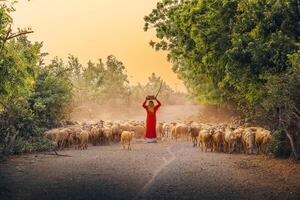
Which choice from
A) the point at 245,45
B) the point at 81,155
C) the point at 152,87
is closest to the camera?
the point at 245,45

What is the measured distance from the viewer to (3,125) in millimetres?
18719

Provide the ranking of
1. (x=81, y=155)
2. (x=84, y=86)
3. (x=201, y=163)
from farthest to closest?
(x=84, y=86), (x=81, y=155), (x=201, y=163)

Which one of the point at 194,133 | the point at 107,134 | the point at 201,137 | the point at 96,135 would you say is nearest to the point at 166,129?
the point at 194,133

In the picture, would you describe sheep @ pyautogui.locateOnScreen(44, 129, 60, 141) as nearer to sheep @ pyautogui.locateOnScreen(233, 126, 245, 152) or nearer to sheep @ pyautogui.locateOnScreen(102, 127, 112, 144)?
sheep @ pyautogui.locateOnScreen(102, 127, 112, 144)

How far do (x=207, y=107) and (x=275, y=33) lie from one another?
34.8 metres

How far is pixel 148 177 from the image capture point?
1280cm

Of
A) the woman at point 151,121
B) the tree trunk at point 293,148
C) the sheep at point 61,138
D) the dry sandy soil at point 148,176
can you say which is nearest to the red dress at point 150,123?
the woman at point 151,121

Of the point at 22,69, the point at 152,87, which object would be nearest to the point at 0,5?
the point at 22,69

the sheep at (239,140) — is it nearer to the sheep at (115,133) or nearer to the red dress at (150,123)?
the red dress at (150,123)

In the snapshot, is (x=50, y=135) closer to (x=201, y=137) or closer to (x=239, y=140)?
(x=201, y=137)

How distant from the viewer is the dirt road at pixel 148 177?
418 inches

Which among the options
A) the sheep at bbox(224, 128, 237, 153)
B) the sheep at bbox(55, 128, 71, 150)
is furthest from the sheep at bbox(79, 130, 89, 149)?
the sheep at bbox(224, 128, 237, 153)

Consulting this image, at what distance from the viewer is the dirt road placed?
1062 centimetres

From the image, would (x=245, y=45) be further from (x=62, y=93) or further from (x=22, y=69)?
(x=62, y=93)
